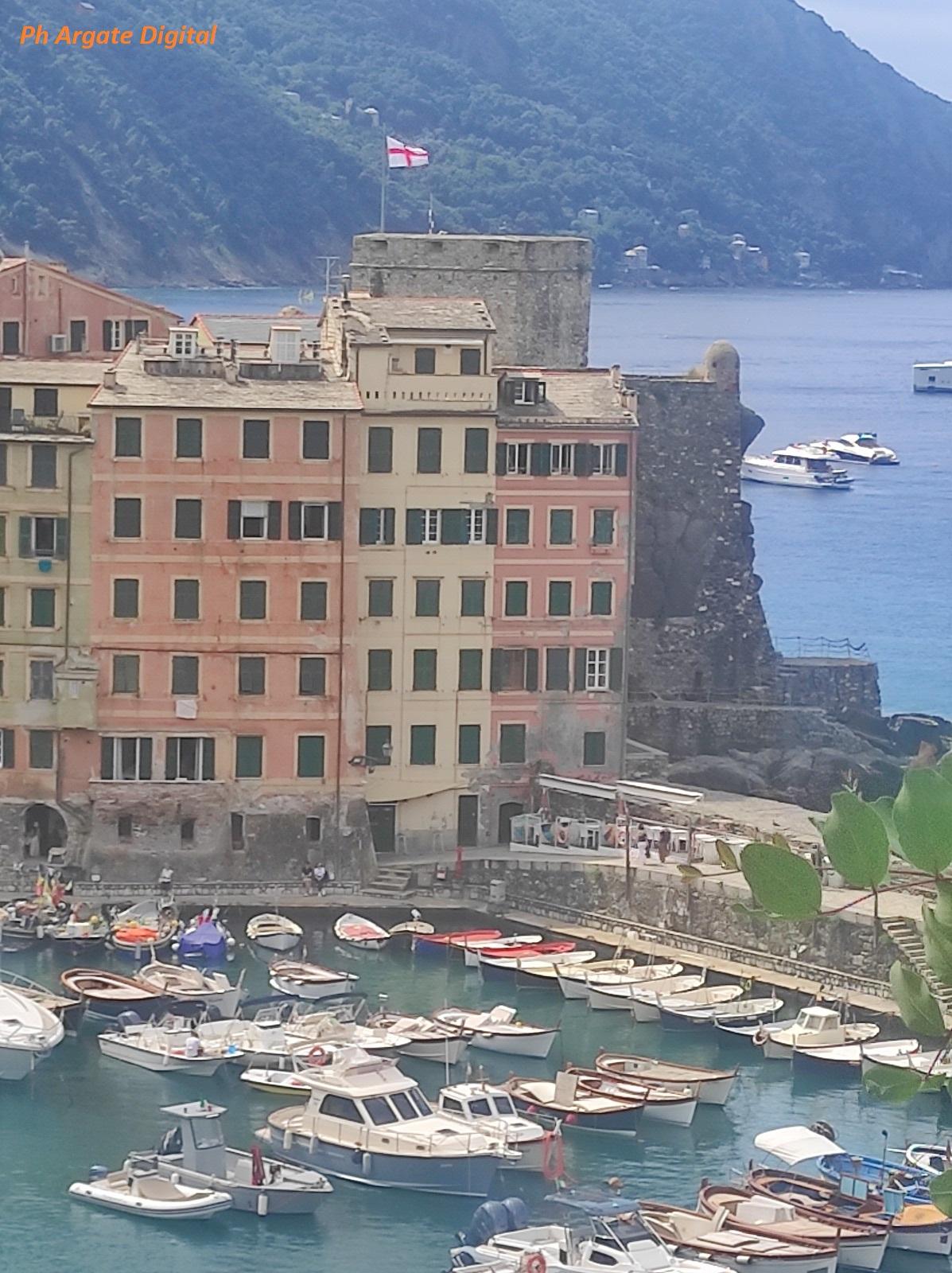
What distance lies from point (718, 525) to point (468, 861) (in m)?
14.9

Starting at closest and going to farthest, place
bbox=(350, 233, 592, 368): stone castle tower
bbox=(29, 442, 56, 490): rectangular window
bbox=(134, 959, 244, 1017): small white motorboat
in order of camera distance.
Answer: bbox=(134, 959, 244, 1017): small white motorboat
bbox=(29, 442, 56, 490): rectangular window
bbox=(350, 233, 592, 368): stone castle tower

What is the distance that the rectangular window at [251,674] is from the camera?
54.7m

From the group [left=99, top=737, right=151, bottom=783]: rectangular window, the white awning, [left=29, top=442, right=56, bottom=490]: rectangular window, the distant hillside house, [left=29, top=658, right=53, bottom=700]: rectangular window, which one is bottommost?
the white awning

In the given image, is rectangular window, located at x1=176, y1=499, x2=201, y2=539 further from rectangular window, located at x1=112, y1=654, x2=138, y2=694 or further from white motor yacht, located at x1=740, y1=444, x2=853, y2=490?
white motor yacht, located at x1=740, y1=444, x2=853, y2=490

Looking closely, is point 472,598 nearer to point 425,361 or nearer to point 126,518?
point 425,361

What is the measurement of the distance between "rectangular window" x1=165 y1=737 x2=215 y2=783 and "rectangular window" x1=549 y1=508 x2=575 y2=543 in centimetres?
706

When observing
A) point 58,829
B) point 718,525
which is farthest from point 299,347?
point 718,525

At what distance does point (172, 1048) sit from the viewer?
45406mm

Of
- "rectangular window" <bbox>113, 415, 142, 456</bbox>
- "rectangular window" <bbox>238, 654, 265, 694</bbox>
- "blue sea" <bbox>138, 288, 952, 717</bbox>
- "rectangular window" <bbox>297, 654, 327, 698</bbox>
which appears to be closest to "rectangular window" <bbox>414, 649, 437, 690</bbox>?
"rectangular window" <bbox>297, 654, 327, 698</bbox>

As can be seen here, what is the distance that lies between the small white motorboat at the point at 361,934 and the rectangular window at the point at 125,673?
5721 millimetres

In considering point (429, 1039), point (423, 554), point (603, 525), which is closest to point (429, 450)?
point (423, 554)

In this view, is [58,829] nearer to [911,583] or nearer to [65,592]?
[65,592]

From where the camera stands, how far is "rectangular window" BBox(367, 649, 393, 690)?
55.2m

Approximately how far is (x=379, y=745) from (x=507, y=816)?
281cm
